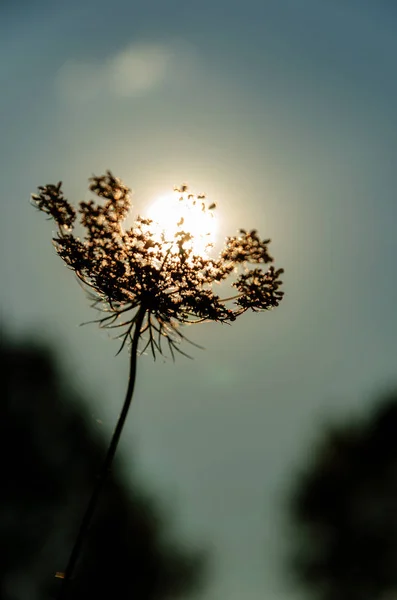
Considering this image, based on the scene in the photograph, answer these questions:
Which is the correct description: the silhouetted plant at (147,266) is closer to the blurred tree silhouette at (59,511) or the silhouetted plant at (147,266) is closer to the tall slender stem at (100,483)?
the tall slender stem at (100,483)

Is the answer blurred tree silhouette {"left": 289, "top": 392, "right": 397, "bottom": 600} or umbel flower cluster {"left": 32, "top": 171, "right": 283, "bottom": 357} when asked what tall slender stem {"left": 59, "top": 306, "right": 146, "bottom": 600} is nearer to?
umbel flower cluster {"left": 32, "top": 171, "right": 283, "bottom": 357}

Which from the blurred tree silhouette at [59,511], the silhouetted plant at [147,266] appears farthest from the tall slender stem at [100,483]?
the blurred tree silhouette at [59,511]

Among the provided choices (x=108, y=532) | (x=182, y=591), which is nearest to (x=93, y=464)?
(x=108, y=532)

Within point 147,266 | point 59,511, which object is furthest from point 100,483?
point 59,511

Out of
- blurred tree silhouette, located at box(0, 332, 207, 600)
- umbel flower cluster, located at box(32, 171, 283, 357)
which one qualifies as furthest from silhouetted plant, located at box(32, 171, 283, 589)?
blurred tree silhouette, located at box(0, 332, 207, 600)

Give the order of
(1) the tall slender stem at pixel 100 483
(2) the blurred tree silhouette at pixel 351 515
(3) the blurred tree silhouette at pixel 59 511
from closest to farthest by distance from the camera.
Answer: (1) the tall slender stem at pixel 100 483 → (3) the blurred tree silhouette at pixel 59 511 → (2) the blurred tree silhouette at pixel 351 515
